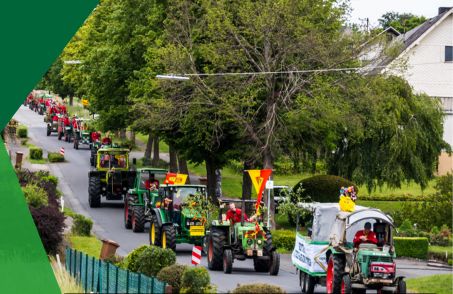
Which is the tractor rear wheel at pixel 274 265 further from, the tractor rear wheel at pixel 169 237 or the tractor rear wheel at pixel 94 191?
the tractor rear wheel at pixel 94 191

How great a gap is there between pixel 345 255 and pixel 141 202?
1641 cm

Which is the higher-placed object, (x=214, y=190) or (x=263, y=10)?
(x=263, y=10)

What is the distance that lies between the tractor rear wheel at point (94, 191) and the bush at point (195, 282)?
21.6 meters

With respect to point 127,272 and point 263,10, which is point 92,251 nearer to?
point 127,272

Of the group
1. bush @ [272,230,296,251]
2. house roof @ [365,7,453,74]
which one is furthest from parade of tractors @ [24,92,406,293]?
house roof @ [365,7,453,74]

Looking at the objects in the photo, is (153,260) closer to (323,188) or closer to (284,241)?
(284,241)

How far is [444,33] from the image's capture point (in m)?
44.3

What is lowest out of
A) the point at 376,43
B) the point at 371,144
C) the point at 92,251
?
the point at 92,251

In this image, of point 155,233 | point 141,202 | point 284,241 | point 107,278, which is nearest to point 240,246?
point 107,278

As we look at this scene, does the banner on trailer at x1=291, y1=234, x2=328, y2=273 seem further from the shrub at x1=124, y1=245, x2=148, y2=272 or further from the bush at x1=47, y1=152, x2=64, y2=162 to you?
the bush at x1=47, y1=152, x2=64, y2=162

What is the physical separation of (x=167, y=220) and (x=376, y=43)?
1272 cm

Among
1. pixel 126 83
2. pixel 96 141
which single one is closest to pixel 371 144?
pixel 126 83

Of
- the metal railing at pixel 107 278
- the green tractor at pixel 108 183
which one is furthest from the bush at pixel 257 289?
the green tractor at pixel 108 183

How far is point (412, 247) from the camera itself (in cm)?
3073
